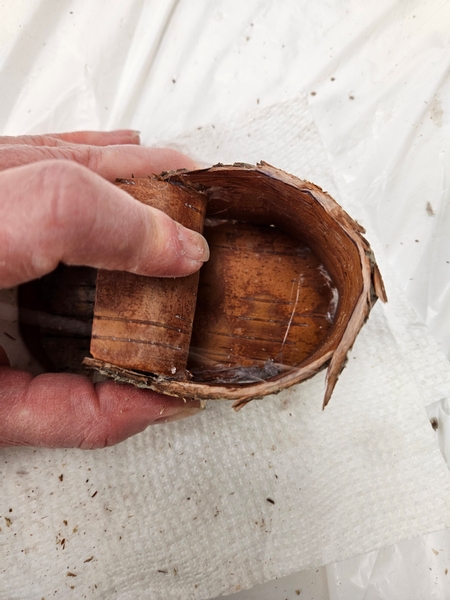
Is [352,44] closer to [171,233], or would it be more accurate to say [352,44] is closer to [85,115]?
[85,115]

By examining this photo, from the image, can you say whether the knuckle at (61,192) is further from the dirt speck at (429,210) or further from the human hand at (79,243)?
the dirt speck at (429,210)

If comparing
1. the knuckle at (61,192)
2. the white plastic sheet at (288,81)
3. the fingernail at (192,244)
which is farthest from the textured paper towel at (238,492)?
the knuckle at (61,192)

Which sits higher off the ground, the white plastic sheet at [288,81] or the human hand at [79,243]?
the white plastic sheet at [288,81]

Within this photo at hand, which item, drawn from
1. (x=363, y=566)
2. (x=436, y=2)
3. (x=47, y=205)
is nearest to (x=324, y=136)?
(x=436, y=2)

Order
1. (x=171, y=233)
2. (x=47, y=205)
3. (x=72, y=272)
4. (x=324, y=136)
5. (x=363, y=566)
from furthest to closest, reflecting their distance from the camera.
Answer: (x=324, y=136)
(x=363, y=566)
(x=72, y=272)
(x=171, y=233)
(x=47, y=205)

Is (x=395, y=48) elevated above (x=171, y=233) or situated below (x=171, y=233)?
above

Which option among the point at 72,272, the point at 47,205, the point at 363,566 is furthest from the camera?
the point at 363,566

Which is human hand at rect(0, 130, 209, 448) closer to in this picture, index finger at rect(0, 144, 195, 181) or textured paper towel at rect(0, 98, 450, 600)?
index finger at rect(0, 144, 195, 181)
